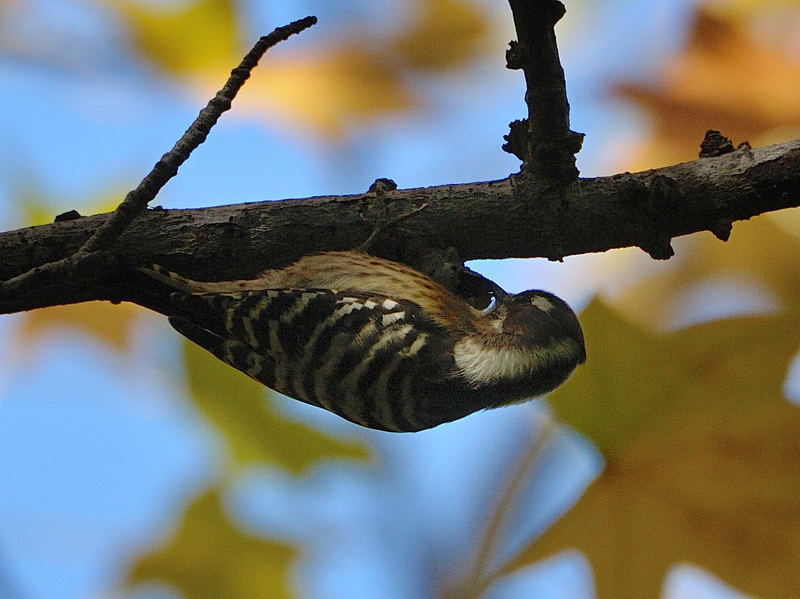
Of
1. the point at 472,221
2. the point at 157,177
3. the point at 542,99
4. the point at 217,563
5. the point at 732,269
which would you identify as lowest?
the point at 217,563

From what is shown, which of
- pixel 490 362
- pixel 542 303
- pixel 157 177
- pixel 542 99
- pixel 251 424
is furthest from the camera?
pixel 251 424

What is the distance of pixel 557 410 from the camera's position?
9.47 ft

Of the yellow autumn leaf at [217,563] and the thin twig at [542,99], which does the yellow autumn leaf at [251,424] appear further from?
the thin twig at [542,99]

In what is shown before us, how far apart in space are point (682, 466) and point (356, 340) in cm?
127

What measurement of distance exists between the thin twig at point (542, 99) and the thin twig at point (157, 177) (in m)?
0.42

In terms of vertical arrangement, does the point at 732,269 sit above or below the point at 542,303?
above

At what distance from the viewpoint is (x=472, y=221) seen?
6.88ft

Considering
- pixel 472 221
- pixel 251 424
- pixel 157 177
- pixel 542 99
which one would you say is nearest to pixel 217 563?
pixel 251 424

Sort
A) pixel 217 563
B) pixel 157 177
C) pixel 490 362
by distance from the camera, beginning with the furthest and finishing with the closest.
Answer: pixel 217 563, pixel 490 362, pixel 157 177

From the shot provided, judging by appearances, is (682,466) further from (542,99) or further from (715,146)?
(542,99)

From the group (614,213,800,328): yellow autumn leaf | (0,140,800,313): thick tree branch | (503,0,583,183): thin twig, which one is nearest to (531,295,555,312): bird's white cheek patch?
(0,140,800,313): thick tree branch

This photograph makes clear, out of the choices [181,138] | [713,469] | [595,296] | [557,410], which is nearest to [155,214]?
[181,138]

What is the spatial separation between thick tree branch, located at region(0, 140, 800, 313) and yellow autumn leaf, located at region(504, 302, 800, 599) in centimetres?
83

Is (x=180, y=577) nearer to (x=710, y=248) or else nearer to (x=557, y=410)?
(x=557, y=410)
